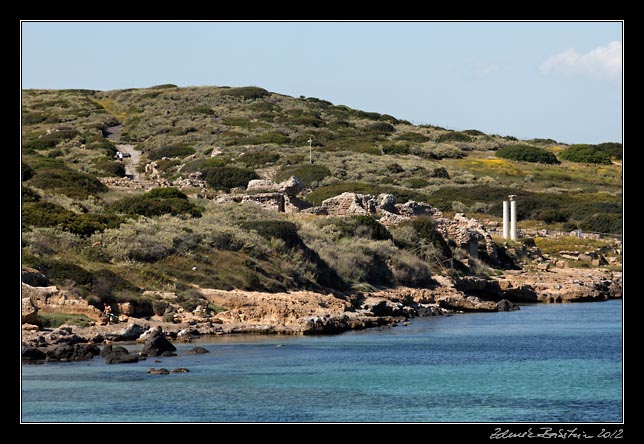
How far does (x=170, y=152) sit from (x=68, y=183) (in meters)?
42.4

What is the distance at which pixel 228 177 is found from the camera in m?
83.2

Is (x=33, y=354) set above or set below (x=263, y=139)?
below

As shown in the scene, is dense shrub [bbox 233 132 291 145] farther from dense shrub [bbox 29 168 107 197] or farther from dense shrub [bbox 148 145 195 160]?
dense shrub [bbox 29 168 107 197]

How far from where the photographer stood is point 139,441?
1675 cm

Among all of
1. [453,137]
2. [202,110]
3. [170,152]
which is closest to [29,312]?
[170,152]

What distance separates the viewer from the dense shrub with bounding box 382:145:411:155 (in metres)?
Result: 107

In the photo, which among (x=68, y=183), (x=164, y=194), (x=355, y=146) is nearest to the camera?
(x=164, y=194)

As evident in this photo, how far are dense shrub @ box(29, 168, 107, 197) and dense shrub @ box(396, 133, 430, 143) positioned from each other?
58733 millimetres

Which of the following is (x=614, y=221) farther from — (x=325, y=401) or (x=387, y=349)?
(x=325, y=401)

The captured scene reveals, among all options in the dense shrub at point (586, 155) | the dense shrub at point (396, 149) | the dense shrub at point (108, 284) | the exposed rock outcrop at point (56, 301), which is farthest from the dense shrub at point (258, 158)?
the exposed rock outcrop at point (56, 301)

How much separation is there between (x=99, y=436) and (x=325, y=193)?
60.8 metres

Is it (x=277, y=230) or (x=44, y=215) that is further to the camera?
(x=277, y=230)

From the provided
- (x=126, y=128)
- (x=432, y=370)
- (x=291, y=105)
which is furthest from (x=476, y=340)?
(x=291, y=105)

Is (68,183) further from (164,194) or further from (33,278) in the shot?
(33,278)
